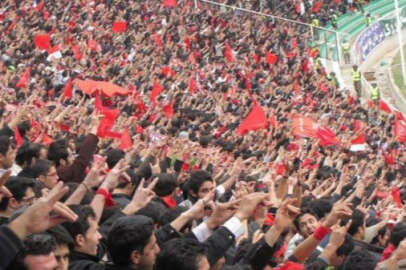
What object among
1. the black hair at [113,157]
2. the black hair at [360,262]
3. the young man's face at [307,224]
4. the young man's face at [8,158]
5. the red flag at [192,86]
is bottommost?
the black hair at [360,262]

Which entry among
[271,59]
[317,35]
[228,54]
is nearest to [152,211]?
[228,54]

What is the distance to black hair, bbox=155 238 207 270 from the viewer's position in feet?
16.9

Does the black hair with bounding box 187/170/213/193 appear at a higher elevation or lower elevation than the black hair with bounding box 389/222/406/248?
higher

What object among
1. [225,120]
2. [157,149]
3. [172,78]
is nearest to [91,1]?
[172,78]

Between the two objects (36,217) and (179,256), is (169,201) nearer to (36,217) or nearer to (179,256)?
(179,256)

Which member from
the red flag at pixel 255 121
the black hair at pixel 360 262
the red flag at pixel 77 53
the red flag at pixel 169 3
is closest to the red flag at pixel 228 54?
the red flag at pixel 169 3

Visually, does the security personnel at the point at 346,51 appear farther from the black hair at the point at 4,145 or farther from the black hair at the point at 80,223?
the black hair at the point at 80,223

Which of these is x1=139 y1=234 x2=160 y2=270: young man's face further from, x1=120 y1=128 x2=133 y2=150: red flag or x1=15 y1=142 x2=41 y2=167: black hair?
x1=120 y1=128 x2=133 y2=150: red flag

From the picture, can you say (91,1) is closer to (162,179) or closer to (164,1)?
(164,1)

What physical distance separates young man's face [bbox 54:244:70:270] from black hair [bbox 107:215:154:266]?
0.24 m

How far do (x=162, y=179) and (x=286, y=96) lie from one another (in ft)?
62.6

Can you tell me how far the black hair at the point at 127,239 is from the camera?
17.5 ft

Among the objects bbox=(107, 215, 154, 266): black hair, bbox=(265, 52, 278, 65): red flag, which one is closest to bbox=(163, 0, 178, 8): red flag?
bbox=(265, 52, 278, 65): red flag

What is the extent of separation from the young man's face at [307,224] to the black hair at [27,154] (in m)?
2.42
